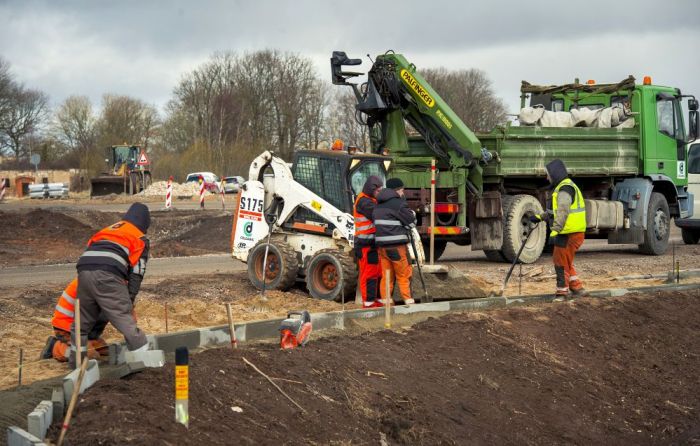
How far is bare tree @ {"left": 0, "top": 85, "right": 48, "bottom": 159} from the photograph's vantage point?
7200 centimetres

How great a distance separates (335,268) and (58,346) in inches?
206

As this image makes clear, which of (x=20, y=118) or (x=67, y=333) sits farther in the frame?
(x=20, y=118)

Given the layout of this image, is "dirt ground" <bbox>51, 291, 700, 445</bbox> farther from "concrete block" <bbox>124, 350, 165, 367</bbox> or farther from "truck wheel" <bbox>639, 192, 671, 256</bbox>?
"truck wheel" <bbox>639, 192, 671, 256</bbox>

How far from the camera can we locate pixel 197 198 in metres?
47.2

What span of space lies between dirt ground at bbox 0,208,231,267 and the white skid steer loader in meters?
6.68

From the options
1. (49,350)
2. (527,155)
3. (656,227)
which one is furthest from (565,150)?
(49,350)

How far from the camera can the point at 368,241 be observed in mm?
12461

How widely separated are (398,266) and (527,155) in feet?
21.7

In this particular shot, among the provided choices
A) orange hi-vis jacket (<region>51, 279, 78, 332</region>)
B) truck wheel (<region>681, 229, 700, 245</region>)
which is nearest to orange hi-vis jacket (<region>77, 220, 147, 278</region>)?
orange hi-vis jacket (<region>51, 279, 78, 332</region>)

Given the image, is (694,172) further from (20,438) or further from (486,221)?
(20,438)

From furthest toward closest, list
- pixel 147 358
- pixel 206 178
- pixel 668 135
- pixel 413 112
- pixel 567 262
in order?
pixel 206 178 < pixel 668 135 < pixel 413 112 < pixel 567 262 < pixel 147 358

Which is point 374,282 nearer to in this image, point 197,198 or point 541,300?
point 541,300

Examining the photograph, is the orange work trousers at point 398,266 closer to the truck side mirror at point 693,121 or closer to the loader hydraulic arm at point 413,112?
the loader hydraulic arm at point 413,112

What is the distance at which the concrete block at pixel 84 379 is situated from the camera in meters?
6.58
